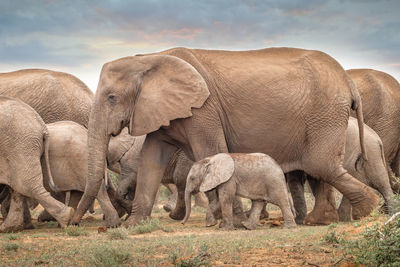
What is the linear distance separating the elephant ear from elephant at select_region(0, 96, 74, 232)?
1592 mm

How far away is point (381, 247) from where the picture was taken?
21.9 ft

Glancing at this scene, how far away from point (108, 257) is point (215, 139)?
437 centimetres

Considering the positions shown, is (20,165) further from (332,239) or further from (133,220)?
(332,239)

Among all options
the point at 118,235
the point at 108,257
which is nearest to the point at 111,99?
the point at 118,235

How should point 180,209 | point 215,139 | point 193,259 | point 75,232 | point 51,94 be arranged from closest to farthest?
point 193,259
point 75,232
point 215,139
point 180,209
point 51,94

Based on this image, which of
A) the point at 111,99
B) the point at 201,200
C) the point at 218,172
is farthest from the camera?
the point at 201,200

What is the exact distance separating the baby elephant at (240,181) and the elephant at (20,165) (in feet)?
7.40

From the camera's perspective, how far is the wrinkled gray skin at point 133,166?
1311 centimetres

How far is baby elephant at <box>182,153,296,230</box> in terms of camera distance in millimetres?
10180

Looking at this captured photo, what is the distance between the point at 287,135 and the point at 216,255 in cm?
459

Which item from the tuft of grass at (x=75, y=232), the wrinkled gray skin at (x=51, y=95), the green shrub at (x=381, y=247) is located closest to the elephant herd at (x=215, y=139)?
the tuft of grass at (x=75, y=232)

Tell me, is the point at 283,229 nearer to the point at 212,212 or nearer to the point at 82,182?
the point at 212,212

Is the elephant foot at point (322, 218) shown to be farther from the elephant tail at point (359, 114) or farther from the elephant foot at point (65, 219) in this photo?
the elephant foot at point (65, 219)

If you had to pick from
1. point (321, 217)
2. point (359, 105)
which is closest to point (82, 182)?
point (321, 217)
